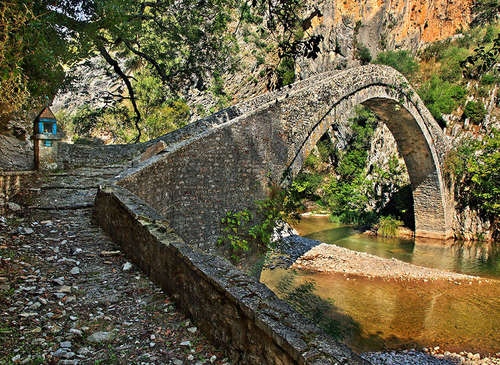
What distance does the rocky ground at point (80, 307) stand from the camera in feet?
7.66

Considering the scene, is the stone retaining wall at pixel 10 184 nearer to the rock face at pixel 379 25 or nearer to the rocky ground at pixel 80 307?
the rocky ground at pixel 80 307

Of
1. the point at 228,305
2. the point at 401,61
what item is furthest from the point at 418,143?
the point at 228,305

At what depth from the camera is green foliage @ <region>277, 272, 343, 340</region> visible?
7.38 meters

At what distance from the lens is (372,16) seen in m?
27.2

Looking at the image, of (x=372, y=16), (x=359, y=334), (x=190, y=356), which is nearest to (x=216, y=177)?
(x=190, y=356)

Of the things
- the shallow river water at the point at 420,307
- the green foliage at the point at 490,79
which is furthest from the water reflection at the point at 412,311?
the green foliage at the point at 490,79

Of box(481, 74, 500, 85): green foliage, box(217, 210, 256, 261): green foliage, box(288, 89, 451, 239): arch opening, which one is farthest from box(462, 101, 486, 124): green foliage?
box(217, 210, 256, 261): green foliage

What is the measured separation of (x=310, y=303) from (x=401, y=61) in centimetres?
2264

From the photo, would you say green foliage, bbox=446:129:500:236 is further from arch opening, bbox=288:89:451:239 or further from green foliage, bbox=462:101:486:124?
green foliage, bbox=462:101:486:124

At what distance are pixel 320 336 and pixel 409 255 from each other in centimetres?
1418

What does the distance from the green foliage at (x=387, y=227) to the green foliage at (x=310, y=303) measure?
904cm

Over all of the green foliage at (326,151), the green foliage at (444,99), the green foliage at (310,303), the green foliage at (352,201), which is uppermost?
the green foliage at (444,99)

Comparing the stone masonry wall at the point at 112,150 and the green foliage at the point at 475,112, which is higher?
the green foliage at the point at 475,112

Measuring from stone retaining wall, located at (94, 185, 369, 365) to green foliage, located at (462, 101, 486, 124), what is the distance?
19300 millimetres
